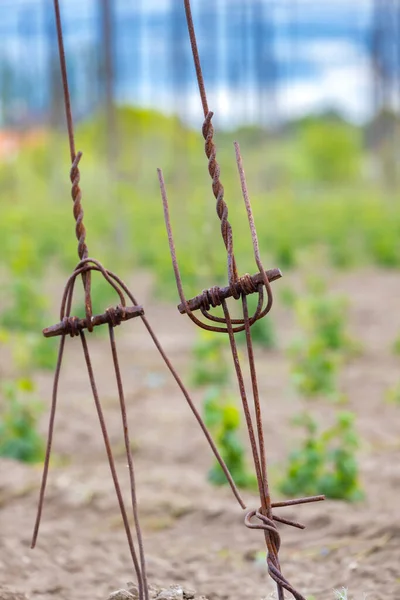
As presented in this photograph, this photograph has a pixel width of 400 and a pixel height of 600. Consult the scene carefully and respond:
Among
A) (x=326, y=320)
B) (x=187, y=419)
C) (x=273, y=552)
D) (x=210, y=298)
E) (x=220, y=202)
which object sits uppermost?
(x=326, y=320)

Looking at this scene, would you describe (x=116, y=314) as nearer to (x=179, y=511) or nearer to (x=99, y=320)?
(x=99, y=320)

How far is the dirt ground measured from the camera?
241 cm

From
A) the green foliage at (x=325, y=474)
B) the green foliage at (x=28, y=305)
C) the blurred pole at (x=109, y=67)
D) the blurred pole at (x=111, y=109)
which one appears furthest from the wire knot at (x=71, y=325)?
the blurred pole at (x=109, y=67)

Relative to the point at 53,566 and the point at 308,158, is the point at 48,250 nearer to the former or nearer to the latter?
the point at 53,566

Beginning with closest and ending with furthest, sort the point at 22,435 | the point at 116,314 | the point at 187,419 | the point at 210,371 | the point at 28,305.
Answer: the point at 116,314, the point at 22,435, the point at 187,419, the point at 210,371, the point at 28,305

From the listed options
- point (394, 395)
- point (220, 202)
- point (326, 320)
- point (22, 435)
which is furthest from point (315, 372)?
point (220, 202)

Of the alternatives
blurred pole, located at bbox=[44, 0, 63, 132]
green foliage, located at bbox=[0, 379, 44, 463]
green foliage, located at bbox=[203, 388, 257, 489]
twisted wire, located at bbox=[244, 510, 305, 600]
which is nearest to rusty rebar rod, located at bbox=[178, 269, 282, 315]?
twisted wire, located at bbox=[244, 510, 305, 600]

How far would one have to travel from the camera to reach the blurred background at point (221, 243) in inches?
158

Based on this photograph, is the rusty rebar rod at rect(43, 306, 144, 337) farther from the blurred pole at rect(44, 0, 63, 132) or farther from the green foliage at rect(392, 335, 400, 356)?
the blurred pole at rect(44, 0, 63, 132)

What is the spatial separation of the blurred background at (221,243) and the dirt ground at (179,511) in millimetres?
41

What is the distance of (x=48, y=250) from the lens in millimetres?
11680

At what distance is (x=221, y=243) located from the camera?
39.0 feet

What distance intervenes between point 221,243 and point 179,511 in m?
8.87

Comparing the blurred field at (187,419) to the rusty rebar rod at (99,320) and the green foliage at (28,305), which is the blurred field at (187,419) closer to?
the green foliage at (28,305)
